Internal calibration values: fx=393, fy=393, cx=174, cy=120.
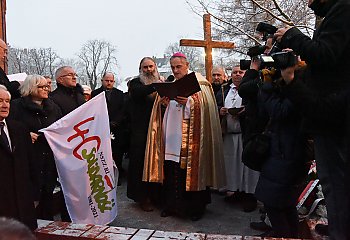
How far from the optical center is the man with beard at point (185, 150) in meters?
4.72

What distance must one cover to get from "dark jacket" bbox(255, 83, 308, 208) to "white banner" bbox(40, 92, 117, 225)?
1725 millimetres

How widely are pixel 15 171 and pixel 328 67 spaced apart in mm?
2432

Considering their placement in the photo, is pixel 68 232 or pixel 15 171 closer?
pixel 68 232

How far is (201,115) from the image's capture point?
477 centimetres

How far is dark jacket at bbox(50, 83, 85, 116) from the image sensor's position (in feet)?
17.1

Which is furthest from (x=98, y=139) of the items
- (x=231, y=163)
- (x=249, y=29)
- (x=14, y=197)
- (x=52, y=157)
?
(x=249, y=29)

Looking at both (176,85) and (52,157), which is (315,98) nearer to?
(176,85)

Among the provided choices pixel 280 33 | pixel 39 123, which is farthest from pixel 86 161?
pixel 280 33

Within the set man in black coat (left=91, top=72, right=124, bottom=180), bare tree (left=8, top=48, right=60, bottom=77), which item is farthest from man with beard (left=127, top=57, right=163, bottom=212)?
bare tree (left=8, top=48, right=60, bottom=77)

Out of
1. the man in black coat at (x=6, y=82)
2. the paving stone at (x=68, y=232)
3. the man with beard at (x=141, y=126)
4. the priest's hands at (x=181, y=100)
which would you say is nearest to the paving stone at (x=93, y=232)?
the paving stone at (x=68, y=232)

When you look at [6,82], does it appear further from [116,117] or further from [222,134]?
[222,134]

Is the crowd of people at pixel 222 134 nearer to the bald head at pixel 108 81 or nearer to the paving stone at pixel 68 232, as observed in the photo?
the paving stone at pixel 68 232

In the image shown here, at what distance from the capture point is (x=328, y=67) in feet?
8.05

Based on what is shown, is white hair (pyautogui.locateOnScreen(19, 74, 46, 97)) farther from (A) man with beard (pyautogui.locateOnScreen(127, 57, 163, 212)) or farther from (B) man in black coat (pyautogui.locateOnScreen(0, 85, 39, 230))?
(A) man with beard (pyautogui.locateOnScreen(127, 57, 163, 212))
